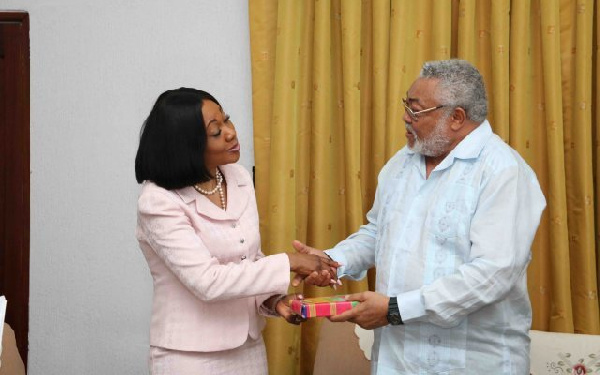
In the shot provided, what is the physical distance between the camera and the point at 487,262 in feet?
6.59

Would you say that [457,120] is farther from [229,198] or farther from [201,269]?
[201,269]

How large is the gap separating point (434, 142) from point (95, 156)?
1.86m

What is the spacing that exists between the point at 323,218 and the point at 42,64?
159 centimetres

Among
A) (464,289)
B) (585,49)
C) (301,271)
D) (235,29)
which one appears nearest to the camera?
(464,289)

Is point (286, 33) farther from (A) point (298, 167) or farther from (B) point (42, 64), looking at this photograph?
(B) point (42, 64)

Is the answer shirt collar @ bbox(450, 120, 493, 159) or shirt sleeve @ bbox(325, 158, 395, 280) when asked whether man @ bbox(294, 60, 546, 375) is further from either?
shirt sleeve @ bbox(325, 158, 395, 280)

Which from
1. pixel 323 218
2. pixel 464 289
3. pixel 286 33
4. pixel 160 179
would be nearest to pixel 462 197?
pixel 464 289

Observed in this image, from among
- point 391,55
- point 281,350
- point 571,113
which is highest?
point 391,55

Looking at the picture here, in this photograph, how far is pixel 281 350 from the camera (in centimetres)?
313

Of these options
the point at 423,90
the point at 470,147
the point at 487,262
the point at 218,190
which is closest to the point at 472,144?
the point at 470,147

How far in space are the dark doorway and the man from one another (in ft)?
6.17

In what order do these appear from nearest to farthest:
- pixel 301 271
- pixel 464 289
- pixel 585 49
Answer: pixel 464 289
pixel 301 271
pixel 585 49

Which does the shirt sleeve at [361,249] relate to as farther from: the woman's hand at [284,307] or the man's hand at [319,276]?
the woman's hand at [284,307]

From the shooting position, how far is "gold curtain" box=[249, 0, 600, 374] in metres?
3.02
